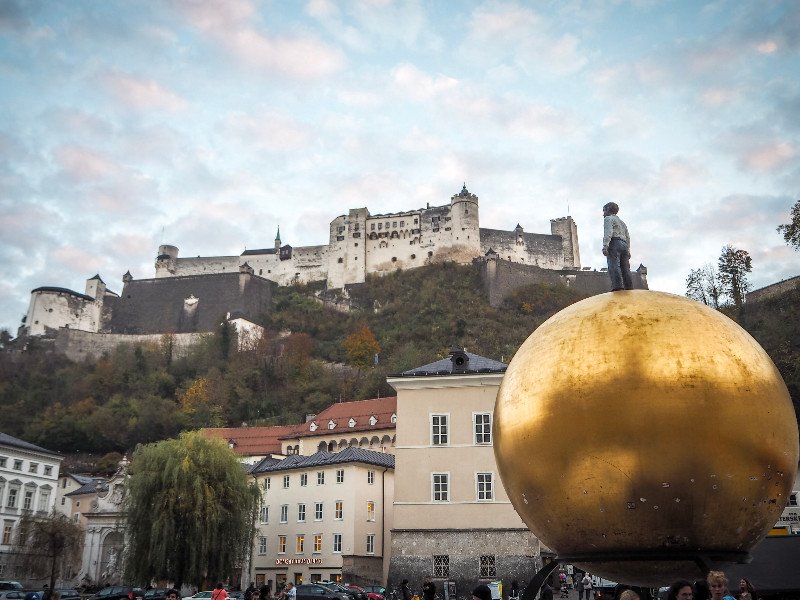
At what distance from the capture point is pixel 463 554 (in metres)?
31.1

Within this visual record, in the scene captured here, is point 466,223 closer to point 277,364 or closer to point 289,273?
point 289,273

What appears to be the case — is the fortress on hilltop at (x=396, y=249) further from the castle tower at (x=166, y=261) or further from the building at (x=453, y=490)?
the building at (x=453, y=490)

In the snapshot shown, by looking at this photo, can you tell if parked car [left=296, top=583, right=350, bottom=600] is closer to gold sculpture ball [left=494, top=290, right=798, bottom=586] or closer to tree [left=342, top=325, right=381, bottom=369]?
gold sculpture ball [left=494, top=290, right=798, bottom=586]

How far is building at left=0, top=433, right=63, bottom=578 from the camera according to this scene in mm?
52197

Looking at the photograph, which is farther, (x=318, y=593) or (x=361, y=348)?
(x=361, y=348)

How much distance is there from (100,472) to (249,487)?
4514 cm

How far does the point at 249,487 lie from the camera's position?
37062 mm

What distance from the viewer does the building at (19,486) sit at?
171 ft

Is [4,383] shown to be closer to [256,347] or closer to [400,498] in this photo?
[256,347]

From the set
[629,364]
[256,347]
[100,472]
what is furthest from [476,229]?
[629,364]

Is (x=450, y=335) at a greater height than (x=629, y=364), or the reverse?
(x=450, y=335)

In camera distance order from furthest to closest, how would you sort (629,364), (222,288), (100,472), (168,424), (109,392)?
(222,288) < (109,392) < (168,424) < (100,472) < (629,364)

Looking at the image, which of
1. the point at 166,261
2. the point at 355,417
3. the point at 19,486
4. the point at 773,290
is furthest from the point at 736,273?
the point at 166,261

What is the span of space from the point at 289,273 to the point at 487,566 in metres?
94.3
